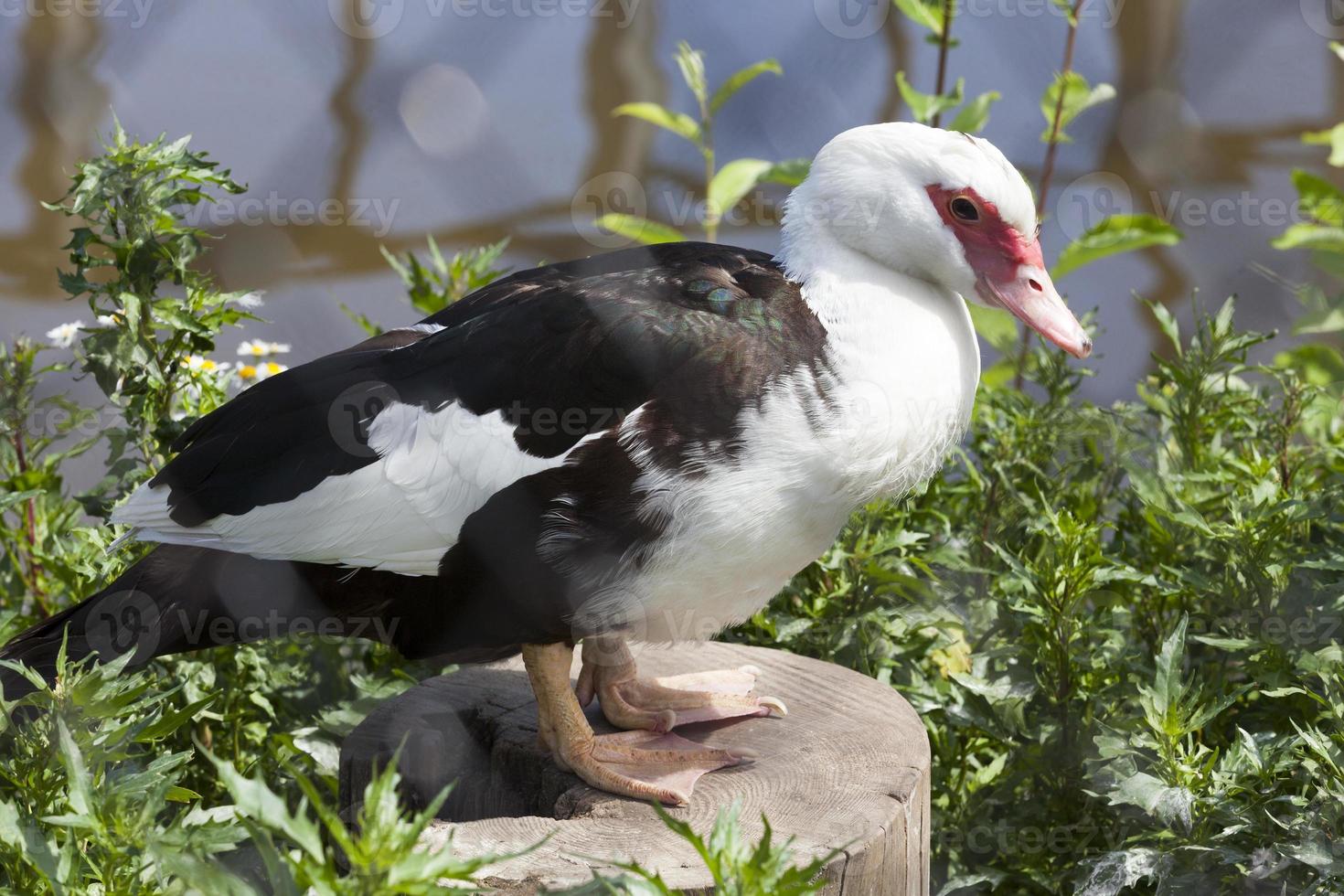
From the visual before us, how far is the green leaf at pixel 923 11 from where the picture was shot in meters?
2.48

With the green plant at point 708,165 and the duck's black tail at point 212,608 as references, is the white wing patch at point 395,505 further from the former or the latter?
the green plant at point 708,165

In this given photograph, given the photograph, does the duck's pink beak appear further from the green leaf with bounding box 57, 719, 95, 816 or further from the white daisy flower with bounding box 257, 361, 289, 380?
the white daisy flower with bounding box 257, 361, 289, 380

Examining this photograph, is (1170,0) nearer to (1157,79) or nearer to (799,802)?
(1157,79)

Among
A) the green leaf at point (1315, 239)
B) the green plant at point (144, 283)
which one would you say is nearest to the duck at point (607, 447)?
the green plant at point (144, 283)

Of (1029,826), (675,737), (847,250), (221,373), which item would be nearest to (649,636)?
(675,737)

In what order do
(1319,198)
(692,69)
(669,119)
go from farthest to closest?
(1319,198), (669,119), (692,69)

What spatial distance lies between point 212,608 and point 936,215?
3.49 feet

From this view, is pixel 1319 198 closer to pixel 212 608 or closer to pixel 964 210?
pixel 964 210

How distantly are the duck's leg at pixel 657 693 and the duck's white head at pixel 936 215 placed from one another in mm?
626

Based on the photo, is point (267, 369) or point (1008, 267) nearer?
point (1008, 267)

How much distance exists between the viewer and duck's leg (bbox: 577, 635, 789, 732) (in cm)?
186

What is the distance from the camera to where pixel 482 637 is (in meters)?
1.67

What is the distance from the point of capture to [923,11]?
2.51 meters

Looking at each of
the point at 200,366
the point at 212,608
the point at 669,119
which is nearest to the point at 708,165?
the point at 669,119
